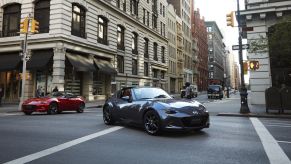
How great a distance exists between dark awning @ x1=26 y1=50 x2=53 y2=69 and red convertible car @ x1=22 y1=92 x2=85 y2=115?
791 cm

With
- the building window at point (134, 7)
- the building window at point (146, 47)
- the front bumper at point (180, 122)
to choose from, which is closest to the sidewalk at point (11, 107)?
the front bumper at point (180, 122)

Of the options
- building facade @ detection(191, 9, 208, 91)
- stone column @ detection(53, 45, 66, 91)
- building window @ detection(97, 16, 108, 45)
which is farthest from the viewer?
building facade @ detection(191, 9, 208, 91)

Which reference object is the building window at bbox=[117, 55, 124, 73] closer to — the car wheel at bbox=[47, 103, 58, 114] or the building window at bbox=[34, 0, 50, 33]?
the building window at bbox=[34, 0, 50, 33]

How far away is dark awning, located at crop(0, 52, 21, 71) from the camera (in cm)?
2638

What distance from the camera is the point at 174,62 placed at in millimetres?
65562

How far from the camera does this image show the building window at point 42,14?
26766 mm

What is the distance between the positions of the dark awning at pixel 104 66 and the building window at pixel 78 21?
3399 mm

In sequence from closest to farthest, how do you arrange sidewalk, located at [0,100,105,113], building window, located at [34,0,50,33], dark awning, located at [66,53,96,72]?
sidewalk, located at [0,100,105,113]
dark awning, located at [66,53,96,72]
building window, located at [34,0,50,33]

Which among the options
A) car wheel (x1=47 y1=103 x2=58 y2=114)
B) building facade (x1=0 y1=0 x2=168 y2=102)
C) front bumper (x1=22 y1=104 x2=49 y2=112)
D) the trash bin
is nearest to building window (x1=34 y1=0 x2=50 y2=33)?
building facade (x1=0 y1=0 x2=168 y2=102)

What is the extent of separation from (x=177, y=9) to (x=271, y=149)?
2682 inches

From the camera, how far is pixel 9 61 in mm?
27078

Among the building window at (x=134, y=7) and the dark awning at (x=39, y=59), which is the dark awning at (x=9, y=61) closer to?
the dark awning at (x=39, y=59)

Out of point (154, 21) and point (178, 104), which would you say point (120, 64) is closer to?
point (154, 21)

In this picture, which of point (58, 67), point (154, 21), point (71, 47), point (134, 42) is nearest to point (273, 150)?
point (58, 67)
